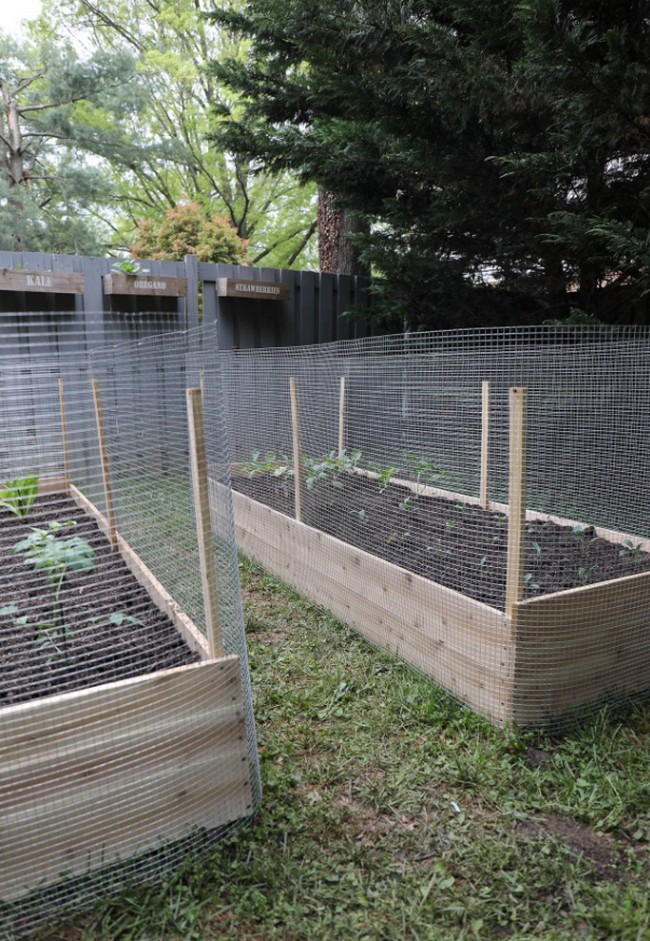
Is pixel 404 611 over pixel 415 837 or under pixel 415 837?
over

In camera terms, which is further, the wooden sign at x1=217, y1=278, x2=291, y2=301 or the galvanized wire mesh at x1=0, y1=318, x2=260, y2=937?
the wooden sign at x1=217, y1=278, x2=291, y2=301

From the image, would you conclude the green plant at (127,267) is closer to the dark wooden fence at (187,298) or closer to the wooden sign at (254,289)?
the dark wooden fence at (187,298)

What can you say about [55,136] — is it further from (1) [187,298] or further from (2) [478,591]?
(2) [478,591]

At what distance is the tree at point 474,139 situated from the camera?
2.47 meters

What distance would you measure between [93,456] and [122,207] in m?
11.8

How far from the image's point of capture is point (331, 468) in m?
3.22

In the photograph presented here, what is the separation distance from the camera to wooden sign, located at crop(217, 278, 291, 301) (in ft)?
17.3

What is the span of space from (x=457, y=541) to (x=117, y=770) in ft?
5.21

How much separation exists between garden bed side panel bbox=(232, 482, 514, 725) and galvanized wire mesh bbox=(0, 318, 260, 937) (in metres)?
0.31

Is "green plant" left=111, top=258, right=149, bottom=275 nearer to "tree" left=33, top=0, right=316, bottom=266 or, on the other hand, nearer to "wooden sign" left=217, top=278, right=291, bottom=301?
"wooden sign" left=217, top=278, right=291, bottom=301

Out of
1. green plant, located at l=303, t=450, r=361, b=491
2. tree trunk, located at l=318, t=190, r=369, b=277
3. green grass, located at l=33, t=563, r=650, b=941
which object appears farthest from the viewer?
tree trunk, located at l=318, t=190, r=369, b=277

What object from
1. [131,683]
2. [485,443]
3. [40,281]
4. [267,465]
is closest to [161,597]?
[131,683]

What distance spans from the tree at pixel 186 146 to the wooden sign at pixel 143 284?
681 cm

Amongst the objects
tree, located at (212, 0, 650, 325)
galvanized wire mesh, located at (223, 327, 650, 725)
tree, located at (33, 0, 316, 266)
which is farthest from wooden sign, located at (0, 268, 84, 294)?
tree, located at (33, 0, 316, 266)
